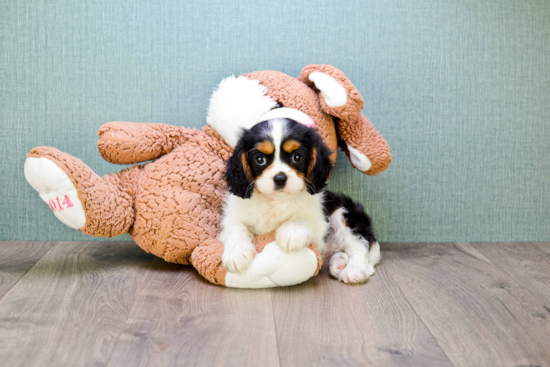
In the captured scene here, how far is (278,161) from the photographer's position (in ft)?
5.48

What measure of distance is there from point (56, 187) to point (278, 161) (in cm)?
78

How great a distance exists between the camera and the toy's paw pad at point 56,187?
1.71 m

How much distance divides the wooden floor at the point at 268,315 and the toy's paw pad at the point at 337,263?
0.04 metres

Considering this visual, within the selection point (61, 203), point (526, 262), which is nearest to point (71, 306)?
point (61, 203)

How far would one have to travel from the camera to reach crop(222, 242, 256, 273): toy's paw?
170 centimetres

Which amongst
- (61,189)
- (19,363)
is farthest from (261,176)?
(19,363)

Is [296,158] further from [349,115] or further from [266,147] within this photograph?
[349,115]

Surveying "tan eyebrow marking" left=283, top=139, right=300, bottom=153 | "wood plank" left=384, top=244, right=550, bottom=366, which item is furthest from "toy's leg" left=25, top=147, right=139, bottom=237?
"wood plank" left=384, top=244, right=550, bottom=366

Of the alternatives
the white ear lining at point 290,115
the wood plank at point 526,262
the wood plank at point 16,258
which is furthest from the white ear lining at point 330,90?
the wood plank at point 16,258

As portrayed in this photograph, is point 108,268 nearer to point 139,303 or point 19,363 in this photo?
point 139,303

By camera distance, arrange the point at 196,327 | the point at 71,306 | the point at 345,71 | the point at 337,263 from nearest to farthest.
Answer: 1. the point at 196,327
2. the point at 71,306
3. the point at 337,263
4. the point at 345,71

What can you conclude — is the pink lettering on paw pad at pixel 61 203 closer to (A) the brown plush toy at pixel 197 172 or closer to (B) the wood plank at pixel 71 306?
(A) the brown plush toy at pixel 197 172

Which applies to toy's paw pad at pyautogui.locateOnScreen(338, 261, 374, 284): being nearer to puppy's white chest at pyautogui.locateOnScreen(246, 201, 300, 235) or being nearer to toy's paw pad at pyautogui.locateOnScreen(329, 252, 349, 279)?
toy's paw pad at pyautogui.locateOnScreen(329, 252, 349, 279)

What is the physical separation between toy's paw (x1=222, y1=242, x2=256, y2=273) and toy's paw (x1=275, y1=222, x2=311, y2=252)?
10cm
